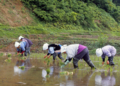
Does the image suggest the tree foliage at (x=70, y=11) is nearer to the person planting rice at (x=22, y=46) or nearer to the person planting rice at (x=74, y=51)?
the person planting rice at (x=22, y=46)

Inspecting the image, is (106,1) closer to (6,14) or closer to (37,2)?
(37,2)

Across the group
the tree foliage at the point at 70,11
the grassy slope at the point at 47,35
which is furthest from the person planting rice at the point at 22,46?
the tree foliage at the point at 70,11

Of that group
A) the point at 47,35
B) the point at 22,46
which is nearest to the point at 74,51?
the point at 22,46

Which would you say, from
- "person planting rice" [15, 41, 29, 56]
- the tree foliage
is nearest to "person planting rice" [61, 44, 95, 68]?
"person planting rice" [15, 41, 29, 56]

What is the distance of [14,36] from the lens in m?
22.1

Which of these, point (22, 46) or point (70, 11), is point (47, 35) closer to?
point (22, 46)

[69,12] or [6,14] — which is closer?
[6,14]

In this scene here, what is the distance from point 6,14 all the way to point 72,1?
1265 cm

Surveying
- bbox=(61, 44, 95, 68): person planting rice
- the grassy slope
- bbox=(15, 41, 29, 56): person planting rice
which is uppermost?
bbox=(61, 44, 95, 68): person planting rice

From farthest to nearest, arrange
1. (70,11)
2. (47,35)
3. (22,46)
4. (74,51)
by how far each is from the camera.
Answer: (70,11) < (47,35) < (22,46) < (74,51)

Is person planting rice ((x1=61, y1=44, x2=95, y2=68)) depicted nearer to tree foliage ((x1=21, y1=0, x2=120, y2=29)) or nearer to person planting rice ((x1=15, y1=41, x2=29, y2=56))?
person planting rice ((x1=15, y1=41, x2=29, y2=56))

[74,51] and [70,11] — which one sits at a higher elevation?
[74,51]

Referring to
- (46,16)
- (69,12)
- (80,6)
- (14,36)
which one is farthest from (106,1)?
(14,36)

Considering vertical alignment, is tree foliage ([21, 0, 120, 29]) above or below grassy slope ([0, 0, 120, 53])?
above
